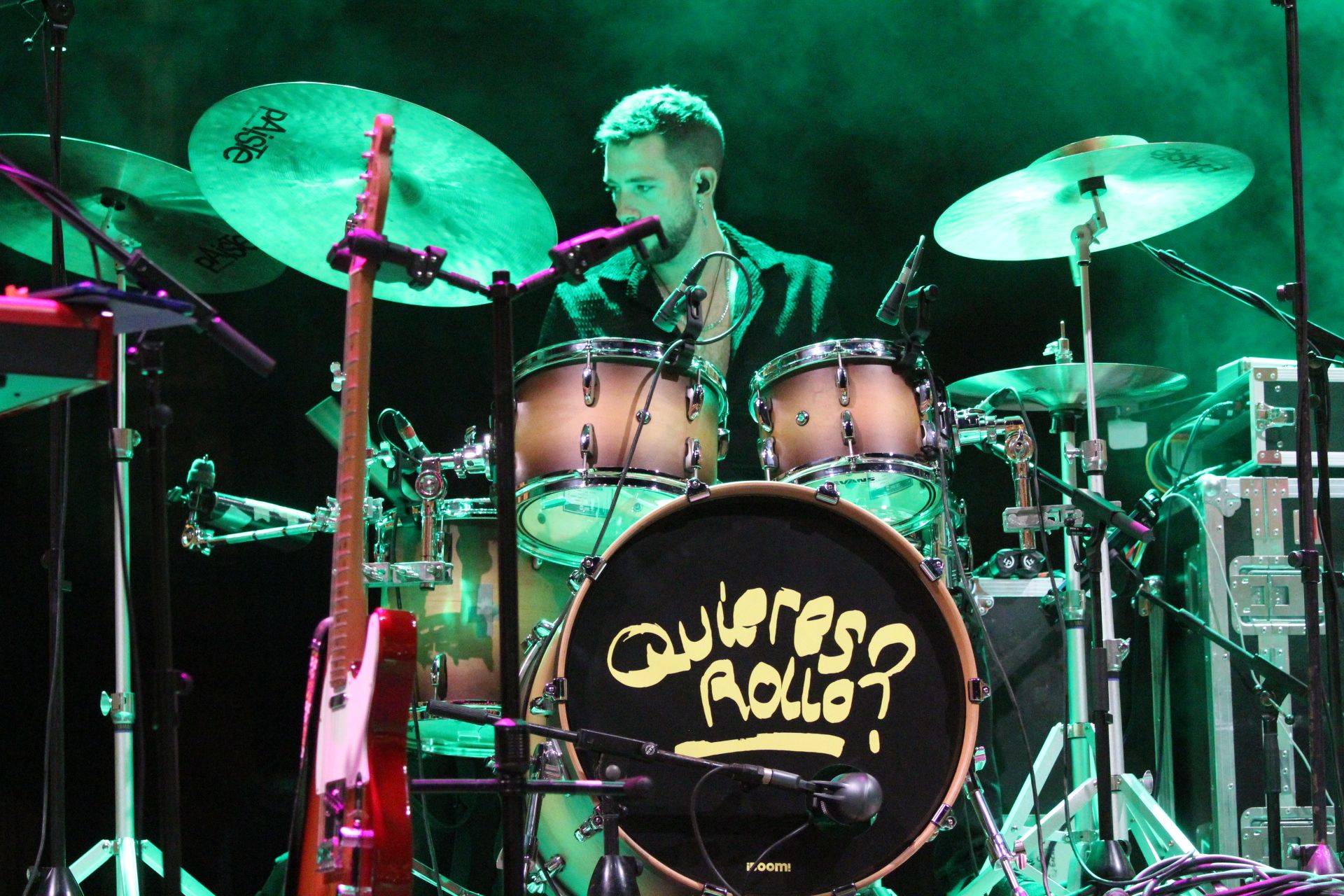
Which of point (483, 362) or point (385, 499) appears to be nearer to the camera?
point (385, 499)

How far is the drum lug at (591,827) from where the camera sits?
9.04ft

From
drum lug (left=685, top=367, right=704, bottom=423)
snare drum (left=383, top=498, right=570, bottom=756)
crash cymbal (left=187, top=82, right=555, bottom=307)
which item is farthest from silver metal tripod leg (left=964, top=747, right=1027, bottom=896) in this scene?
crash cymbal (left=187, top=82, right=555, bottom=307)

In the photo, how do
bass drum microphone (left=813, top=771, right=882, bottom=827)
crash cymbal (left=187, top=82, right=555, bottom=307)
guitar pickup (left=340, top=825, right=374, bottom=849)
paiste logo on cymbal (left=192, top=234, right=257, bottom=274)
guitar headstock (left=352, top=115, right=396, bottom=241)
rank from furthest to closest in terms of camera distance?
1. paiste logo on cymbal (left=192, top=234, right=257, bottom=274)
2. crash cymbal (left=187, top=82, right=555, bottom=307)
3. bass drum microphone (left=813, top=771, right=882, bottom=827)
4. guitar headstock (left=352, top=115, right=396, bottom=241)
5. guitar pickup (left=340, top=825, right=374, bottom=849)

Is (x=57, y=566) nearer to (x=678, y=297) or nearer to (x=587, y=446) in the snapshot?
(x=587, y=446)

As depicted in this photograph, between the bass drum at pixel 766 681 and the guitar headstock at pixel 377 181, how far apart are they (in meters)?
0.93

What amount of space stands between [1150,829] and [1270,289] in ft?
7.48

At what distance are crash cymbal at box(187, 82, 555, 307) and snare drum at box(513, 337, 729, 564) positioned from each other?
383 millimetres

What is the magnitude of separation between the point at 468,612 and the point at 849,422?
114cm

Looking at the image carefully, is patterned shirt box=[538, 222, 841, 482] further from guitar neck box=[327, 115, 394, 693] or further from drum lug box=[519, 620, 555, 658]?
guitar neck box=[327, 115, 394, 693]

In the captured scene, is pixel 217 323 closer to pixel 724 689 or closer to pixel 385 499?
pixel 724 689

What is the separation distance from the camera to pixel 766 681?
9.18 ft

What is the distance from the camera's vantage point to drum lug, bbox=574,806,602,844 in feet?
9.04

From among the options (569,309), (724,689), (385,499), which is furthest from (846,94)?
(724,689)

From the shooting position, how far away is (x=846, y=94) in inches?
178
